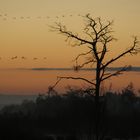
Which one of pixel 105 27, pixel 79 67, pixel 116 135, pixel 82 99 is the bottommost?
pixel 116 135

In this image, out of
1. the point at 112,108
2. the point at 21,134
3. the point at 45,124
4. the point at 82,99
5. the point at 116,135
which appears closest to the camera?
the point at 21,134

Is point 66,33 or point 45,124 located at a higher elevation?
point 66,33

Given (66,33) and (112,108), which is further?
(112,108)

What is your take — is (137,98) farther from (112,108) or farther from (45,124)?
(45,124)

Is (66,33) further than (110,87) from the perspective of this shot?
No

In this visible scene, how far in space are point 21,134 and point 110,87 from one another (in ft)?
37.2

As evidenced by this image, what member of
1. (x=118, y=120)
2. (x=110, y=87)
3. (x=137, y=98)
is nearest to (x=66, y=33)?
(x=110, y=87)

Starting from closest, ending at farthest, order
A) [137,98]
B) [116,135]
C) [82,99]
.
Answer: [82,99] → [116,135] → [137,98]

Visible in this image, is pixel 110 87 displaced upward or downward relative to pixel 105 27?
downward

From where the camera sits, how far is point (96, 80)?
27.2 m

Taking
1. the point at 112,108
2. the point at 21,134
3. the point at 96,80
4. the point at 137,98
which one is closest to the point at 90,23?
the point at 96,80

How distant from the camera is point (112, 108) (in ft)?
226

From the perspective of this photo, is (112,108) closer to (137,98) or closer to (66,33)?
(137,98)

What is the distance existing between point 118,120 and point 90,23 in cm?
3714
